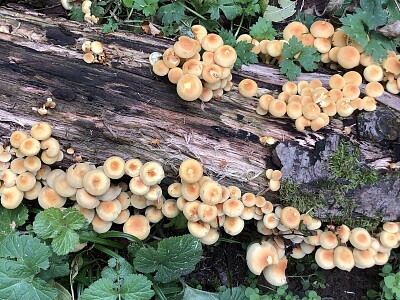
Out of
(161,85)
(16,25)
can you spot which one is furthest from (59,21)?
(161,85)

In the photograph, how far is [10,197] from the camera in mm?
3229

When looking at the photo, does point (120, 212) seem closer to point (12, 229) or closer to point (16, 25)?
point (12, 229)

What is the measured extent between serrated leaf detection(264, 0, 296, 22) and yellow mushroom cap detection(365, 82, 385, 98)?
1277 millimetres

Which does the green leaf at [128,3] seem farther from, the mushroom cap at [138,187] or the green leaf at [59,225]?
the green leaf at [59,225]

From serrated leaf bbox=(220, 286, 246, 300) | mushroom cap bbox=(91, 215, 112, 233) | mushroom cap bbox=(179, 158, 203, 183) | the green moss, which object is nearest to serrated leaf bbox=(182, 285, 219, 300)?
serrated leaf bbox=(220, 286, 246, 300)

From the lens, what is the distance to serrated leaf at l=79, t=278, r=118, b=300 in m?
3.09

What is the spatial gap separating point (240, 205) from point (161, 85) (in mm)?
1162

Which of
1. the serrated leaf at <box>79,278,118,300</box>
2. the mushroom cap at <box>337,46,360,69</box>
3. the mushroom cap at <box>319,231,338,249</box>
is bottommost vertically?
the serrated leaf at <box>79,278,118,300</box>

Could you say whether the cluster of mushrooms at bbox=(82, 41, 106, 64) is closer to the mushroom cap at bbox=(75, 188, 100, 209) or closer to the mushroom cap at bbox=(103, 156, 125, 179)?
the mushroom cap at bbox=(103, 156, 125, 179)

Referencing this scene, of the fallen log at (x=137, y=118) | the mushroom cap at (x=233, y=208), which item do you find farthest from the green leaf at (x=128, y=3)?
the mushroom cap at (x=233, y=208)

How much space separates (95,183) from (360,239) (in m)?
2.06

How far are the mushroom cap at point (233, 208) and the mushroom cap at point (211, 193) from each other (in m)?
0.13

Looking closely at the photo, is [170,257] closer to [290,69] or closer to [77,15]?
[290,69]

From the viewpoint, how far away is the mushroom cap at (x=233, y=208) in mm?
3190
